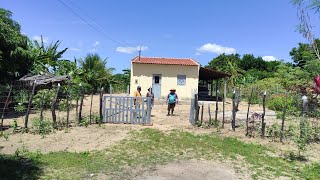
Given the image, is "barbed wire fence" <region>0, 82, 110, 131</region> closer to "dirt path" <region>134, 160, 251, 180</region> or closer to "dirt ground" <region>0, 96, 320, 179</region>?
"dirt ground" <region>0, 96, 320, 179</region>

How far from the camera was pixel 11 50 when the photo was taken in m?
16.8

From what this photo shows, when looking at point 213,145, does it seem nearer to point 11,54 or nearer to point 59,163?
point 59,163

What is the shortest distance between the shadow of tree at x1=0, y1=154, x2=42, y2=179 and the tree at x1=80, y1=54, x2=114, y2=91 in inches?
1033

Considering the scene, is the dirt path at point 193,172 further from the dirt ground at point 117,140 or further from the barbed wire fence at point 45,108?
the barbed wire fence at point 45,108

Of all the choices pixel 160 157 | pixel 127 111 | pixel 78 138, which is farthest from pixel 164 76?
pixel 160 157

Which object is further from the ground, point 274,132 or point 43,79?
point 43,79

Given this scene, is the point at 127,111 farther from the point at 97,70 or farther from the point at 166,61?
the point at 97,70

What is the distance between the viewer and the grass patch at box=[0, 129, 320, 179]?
7.21 metres

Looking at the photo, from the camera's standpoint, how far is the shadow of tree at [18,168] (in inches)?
257

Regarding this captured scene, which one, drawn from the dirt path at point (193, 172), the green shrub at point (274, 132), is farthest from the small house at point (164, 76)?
the dirt path at point (193, 172)

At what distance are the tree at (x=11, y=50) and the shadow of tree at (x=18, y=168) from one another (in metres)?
9.26

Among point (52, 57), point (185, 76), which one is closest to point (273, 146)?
point (185, 76)

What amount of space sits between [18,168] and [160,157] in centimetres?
314

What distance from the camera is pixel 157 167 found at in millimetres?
7559
